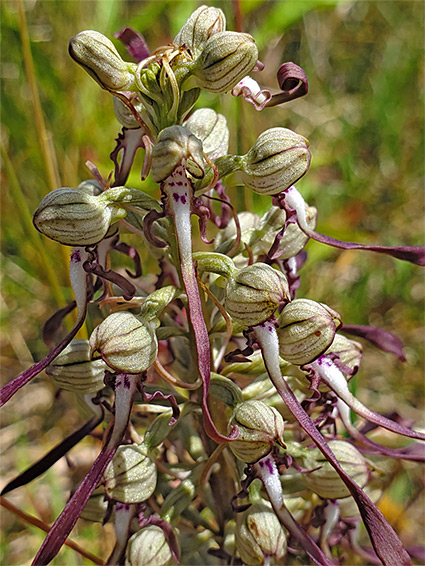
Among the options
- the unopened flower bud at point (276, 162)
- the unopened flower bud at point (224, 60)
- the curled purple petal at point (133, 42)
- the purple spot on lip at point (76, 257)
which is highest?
the curled purple petal at point (133, 42)

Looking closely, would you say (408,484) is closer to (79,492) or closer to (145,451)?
(145,451)

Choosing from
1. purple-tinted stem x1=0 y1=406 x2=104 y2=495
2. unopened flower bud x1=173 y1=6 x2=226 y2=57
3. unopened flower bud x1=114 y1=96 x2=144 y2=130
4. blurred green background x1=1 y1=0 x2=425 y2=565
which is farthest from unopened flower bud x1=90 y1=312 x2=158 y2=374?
blurred green background x1=1 y1=0 x2=425 y2=565

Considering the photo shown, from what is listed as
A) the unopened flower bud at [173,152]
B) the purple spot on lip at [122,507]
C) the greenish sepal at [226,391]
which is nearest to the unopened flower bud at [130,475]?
the purple spot on lip at [122,507]

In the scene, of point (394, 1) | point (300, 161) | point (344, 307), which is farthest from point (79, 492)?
point (394, 1)

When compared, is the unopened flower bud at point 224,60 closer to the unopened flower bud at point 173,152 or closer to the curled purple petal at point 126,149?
the unopened flower bud at point 173,152

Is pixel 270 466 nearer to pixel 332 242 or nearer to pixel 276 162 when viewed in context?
pixel 332 242
